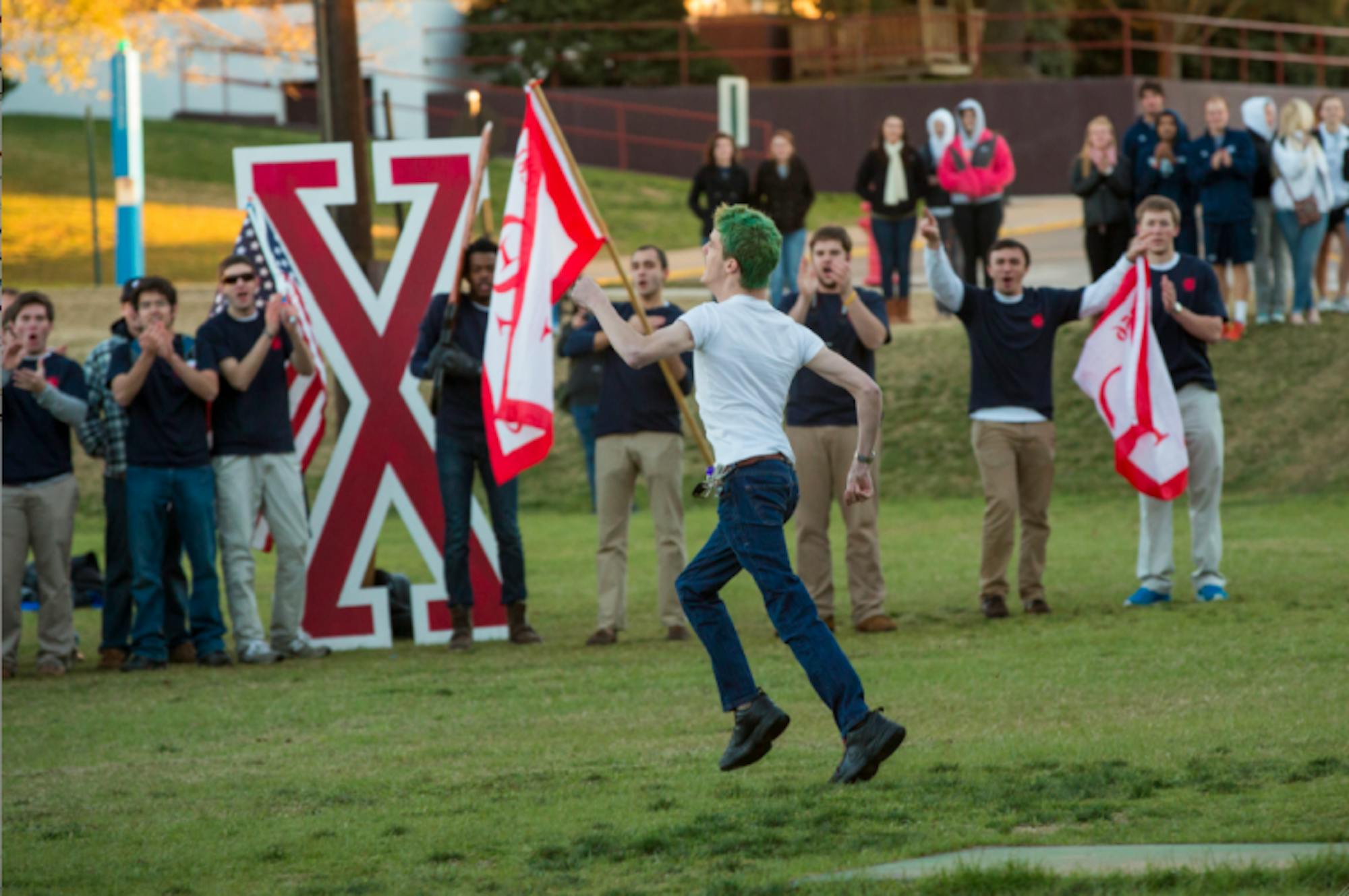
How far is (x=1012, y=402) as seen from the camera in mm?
11039

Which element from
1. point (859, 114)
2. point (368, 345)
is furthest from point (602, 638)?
point (859, 114)

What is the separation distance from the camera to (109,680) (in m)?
10.6

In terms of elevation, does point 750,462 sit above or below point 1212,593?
above

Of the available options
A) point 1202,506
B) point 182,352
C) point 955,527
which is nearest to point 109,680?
point 182,352

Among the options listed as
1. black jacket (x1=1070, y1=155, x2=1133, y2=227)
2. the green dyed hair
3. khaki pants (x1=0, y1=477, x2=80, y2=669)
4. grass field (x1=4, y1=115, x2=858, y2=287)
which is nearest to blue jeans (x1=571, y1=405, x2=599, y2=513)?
black jacket (x1=1070, y1=155, x2=1133, y2=227)

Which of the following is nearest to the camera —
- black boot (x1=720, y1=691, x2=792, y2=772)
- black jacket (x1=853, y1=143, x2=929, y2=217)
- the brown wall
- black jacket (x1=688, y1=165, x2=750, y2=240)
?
black boot (x1=720, y1=691, x2=792, y2=772)

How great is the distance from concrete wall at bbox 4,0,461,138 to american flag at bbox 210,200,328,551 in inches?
1092

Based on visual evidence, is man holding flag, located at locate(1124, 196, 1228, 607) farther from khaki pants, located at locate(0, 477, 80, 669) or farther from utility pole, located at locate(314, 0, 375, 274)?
khaki pants, located at locate(0, 477, 80, 669)

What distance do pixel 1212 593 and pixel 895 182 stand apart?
348 inches

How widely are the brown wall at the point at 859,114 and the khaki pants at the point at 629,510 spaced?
27696 millimetres

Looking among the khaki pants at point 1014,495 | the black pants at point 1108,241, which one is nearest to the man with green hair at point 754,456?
the khaki pants at point 1014,495

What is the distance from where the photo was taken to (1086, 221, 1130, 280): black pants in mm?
17922

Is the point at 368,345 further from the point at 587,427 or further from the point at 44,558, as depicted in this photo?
the point at 587,427

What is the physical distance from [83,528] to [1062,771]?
15.2 metres
